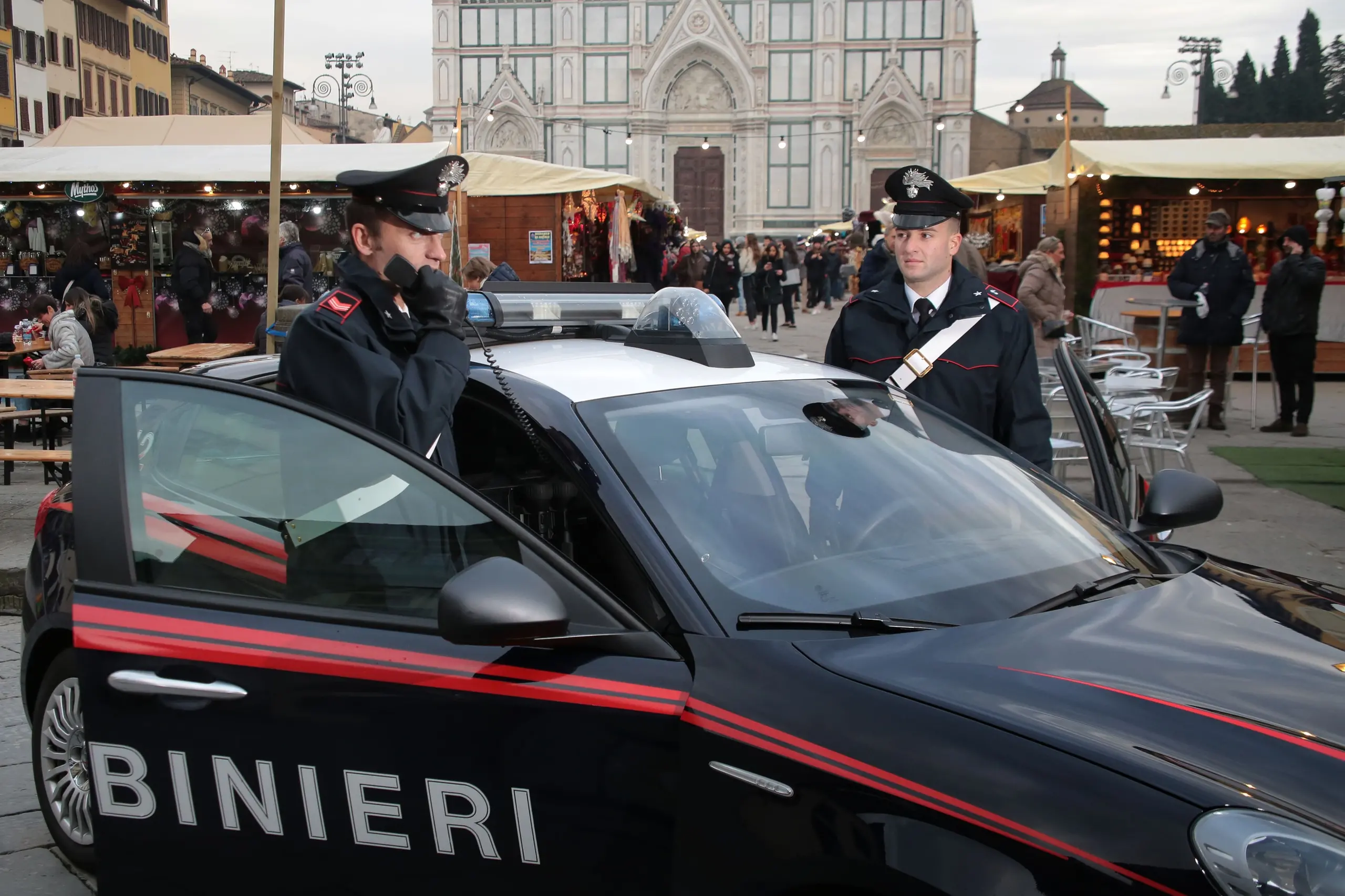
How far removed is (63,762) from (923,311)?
2.81m

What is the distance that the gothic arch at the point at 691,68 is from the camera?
68750 mm

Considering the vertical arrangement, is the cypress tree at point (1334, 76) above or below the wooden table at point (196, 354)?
above

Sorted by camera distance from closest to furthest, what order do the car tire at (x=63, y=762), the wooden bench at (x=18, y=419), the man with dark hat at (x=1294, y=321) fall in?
the car tire at (x=63, y=762), the wooden bench at (x=18, y=419), the man with dark hat at (x=1294, y=321)

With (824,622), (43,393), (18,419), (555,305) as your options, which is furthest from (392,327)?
(18,419)

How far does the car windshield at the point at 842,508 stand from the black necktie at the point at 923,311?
104 cm

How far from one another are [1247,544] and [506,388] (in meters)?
5.72

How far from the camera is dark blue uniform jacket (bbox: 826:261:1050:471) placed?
415 cm

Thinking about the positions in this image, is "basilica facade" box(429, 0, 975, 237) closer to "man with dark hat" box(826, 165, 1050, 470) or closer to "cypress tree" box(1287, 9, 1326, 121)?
"cypress tree" box(1287, 9, 1326, 121)

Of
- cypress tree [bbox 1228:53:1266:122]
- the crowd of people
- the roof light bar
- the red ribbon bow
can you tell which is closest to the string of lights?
cypress tree [bbox 1228:53:1266:122]

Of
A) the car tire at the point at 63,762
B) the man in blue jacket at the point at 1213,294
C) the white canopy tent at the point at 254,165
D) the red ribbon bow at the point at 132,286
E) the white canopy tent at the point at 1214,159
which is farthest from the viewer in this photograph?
the red ribbon bow at the point at 132,286

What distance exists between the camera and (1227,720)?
1.96m

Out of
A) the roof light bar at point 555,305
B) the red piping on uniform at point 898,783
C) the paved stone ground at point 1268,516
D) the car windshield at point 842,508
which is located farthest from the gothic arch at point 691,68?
the red piping on uniform at point 898,783

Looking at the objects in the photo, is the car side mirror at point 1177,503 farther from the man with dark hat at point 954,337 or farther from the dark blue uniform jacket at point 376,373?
the dark blue uniform jacket at point 376,373

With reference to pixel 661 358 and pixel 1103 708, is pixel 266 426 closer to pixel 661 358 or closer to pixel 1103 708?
pixel 661 358
